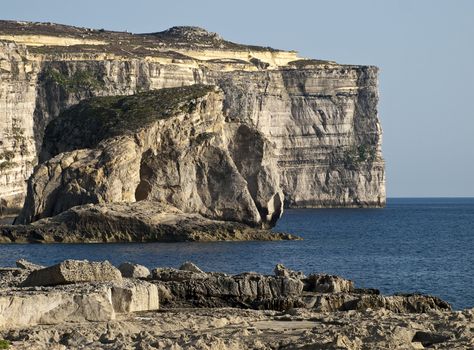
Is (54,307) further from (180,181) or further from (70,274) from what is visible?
(180,181)

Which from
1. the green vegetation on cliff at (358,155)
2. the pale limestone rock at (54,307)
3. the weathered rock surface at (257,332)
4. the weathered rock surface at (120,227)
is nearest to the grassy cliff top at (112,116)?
the weathered rock surface at (120,227)

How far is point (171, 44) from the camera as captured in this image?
491ft

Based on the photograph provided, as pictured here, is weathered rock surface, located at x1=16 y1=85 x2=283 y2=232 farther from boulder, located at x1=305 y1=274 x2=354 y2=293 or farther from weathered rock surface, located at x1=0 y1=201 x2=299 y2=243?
boulder, located at x1=305 y1=274 x2=354 y2=293

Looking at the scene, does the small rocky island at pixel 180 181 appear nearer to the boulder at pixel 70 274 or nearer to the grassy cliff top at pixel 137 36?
the boulder at pixel 70 274

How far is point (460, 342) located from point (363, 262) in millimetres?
40644

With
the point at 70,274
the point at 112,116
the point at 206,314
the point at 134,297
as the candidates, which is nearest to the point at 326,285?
the point at 206,314

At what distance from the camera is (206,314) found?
26.9 meters

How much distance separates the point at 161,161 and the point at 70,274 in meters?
52.4

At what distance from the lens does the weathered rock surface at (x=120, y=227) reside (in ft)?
233

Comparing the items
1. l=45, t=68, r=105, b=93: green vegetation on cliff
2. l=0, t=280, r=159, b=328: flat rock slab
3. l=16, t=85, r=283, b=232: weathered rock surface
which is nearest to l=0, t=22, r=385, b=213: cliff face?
l=45, t=68, r=105, b=93: green vegetation on cliff

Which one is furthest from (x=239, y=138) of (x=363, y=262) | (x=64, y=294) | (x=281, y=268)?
(x=64, y=294)

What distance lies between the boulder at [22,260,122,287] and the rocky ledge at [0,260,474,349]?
20 millimetres

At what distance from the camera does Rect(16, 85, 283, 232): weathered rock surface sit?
248ft

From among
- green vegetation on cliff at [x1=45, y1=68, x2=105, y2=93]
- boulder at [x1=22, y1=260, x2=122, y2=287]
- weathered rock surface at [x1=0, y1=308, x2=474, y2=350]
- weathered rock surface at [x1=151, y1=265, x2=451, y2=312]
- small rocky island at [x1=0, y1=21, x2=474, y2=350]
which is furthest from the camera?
green vegetation on cliff at [x1=45, y1=68, x2=105, y2=93]
